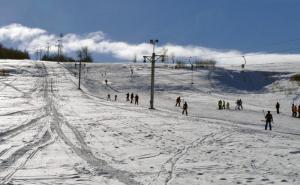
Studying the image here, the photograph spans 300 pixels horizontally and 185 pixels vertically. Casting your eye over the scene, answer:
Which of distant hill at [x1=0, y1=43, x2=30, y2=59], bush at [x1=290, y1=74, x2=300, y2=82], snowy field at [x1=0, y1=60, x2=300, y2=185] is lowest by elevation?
snowy field at [x1=0, y1=60, x2=300, y2=185]

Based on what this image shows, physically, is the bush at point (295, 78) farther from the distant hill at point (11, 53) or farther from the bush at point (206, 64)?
the distant hill at point (11, 53)

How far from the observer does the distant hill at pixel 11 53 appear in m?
181

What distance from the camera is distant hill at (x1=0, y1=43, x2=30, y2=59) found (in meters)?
181

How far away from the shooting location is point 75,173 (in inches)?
622

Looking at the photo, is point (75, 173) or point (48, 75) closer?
point (75, 173)

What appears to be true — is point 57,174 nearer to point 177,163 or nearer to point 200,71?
point 177,163

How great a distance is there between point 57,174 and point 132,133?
12383 millimetres

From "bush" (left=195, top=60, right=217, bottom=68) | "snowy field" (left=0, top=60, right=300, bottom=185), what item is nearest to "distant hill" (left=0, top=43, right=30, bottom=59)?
"bush" (left=195, top=60, right=217, bottom=68)

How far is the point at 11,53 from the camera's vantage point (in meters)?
187

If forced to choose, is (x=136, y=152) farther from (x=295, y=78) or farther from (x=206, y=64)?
(x=206, y=64)

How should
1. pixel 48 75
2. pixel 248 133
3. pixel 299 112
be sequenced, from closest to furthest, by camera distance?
pixel 248 133 → pixel 299 112 → pixel 48 75

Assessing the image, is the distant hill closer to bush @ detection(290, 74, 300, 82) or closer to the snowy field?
bush @ detection(290, 74, 300, 82)

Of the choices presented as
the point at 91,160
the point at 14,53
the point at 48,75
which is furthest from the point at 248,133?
the point at 14,53

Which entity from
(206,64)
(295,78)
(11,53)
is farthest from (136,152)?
(11,53)
